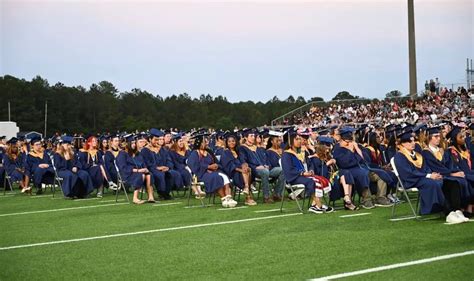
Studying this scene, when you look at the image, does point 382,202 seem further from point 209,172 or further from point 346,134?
point 209,172

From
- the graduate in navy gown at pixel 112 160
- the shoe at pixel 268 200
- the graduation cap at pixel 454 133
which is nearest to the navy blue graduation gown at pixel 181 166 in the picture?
the graduate in navy gown at pixel 112 160

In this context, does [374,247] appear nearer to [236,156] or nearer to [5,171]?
[236,156]

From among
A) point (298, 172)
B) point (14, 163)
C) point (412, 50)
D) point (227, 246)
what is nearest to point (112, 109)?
point (412, 50)

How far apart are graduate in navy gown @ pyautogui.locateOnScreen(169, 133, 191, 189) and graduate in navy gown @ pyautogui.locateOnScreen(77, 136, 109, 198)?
2.09 m

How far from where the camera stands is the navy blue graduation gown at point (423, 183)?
38.5ft

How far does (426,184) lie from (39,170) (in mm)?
13418

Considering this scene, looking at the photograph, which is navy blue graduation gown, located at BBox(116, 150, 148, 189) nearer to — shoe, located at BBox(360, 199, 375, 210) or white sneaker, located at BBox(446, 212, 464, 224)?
shoe, located at BBox(360, 199, 375, 210)

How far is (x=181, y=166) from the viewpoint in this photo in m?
19.5

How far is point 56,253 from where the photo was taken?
988 centimetres

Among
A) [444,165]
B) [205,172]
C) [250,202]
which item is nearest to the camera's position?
[444,165]

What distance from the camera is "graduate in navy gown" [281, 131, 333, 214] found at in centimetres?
1369

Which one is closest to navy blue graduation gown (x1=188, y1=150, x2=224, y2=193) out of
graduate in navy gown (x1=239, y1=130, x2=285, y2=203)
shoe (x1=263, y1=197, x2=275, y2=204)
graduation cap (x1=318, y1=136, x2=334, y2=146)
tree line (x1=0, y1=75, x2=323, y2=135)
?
graduate in navy gown (x1=239, y1=130, x2=285, y2=203)

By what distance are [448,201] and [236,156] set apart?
6111 mm

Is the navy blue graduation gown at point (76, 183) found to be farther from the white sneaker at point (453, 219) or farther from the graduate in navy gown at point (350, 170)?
the white sneaker at point (453, 219)
